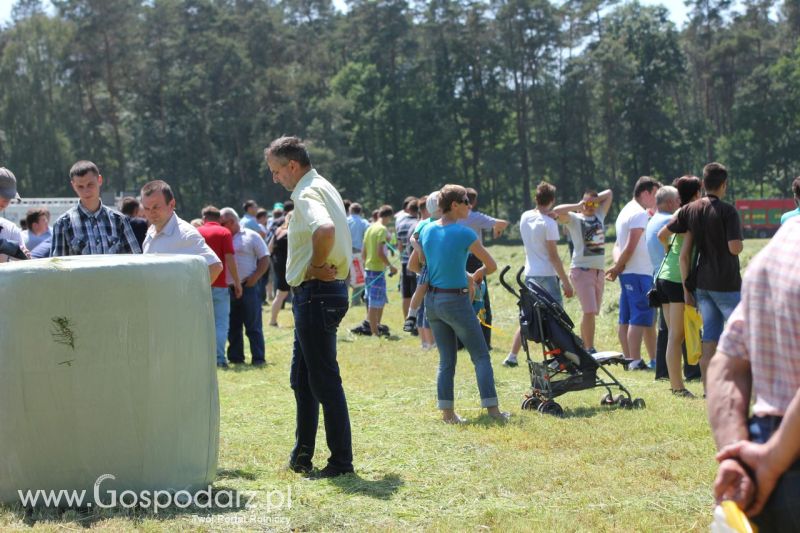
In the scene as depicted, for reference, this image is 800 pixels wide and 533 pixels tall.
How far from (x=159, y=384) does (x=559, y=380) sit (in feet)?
13.9

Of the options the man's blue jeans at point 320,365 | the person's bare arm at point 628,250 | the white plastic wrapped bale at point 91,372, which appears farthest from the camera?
the person's bare arm at point 628,250

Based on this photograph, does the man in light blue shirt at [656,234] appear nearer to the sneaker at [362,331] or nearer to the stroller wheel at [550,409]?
the stroller wheel at [550,409]

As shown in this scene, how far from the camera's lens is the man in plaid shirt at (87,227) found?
6797 mm

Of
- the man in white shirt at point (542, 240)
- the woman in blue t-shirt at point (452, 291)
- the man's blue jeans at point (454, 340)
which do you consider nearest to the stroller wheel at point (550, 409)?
the woman in blue t-shirt at point (452, 291)

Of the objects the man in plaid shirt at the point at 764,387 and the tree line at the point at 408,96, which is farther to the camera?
the tree line at the point at 408,96

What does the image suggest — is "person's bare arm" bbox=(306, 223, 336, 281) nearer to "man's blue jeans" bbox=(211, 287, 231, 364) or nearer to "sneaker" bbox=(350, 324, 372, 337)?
"man's blue jeans" bbox=(211, 287, 231, 364)

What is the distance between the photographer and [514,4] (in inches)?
2672

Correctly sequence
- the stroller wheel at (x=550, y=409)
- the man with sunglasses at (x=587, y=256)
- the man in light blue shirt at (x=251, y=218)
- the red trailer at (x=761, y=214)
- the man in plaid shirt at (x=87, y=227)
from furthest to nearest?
the red trailer at (x=761, y=214), the man in light blue shirt at (x=251, y=218), the man with sunglasses at (x=587, y=256), the stroller wheel at (x=550, y=409), the man in plaid shirt at (x=87, y=227)

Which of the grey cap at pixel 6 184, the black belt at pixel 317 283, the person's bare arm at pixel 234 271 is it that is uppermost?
the grey cap at pixel 6 184

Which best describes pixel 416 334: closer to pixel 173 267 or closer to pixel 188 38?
pixel 173 267

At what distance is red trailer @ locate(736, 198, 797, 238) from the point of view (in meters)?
55.3

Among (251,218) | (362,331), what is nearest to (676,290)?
(362,331)

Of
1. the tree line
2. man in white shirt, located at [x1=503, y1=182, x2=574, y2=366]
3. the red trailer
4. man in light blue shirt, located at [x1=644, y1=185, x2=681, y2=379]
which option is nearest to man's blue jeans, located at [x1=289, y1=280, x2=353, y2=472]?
man in light blue shirt, located at [x1=644, y1=185, x2=681, y2=379]

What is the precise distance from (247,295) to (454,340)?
200 inches
